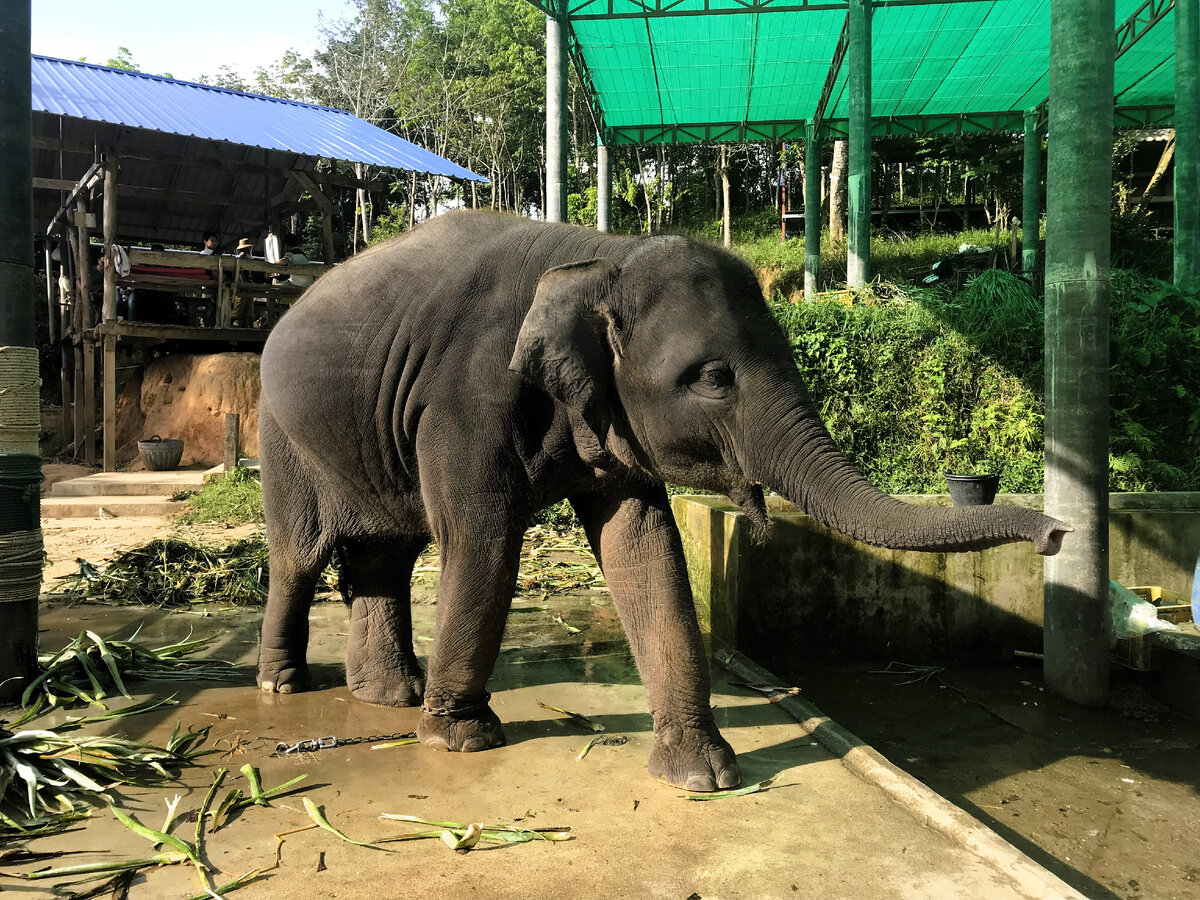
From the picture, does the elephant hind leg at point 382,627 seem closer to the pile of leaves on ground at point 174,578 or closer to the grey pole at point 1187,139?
the pile of leaves on ground at point 174,578

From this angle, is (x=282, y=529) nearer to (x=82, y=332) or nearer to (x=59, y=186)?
(x=82, y=332)

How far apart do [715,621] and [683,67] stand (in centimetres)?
1184

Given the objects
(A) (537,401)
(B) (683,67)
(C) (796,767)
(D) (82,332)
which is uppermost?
(B) (683,67)

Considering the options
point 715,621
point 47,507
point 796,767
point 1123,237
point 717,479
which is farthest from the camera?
point 1123,237

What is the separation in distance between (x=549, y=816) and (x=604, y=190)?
1459 cm

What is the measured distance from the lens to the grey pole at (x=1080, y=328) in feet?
18.7

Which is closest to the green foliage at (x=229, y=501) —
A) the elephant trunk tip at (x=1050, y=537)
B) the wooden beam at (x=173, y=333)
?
the wooden beam at (x=173, y=333)

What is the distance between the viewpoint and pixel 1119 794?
4836mm

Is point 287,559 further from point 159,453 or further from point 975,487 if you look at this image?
point 159,453

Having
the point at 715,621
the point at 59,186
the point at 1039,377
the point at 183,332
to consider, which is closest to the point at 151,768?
the point at 715,621

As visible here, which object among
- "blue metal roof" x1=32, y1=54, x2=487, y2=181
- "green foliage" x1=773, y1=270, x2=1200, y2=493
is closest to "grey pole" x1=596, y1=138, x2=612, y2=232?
"blue metal roof" x1=32, y1=54, x2=487, y2=181

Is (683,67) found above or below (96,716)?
above

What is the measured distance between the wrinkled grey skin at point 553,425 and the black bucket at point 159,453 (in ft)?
36.9

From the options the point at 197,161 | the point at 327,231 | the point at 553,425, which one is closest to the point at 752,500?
the point at 553,425
